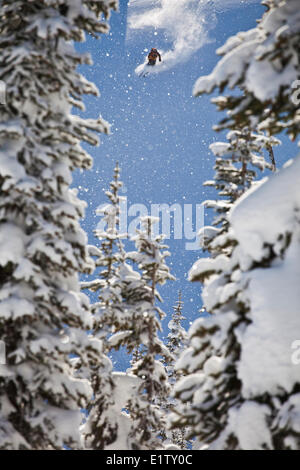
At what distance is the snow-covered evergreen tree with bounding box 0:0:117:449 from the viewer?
7.07m

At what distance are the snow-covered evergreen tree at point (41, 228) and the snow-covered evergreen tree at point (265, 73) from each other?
12.6 ft

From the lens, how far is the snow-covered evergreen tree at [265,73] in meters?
5.27

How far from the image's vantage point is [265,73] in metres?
5.35

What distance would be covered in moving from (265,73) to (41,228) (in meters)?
5.05

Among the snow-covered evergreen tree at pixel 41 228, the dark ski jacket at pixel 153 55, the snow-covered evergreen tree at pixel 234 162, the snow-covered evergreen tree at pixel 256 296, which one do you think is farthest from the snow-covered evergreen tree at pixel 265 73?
the dark ski jacket at pixel 153 55

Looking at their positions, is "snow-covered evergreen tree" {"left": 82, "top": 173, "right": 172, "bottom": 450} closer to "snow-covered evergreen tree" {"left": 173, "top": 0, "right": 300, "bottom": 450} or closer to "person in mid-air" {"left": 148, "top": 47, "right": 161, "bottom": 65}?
"snow-covered evergreen tree" {"left": 173, "top": 0, "right": 300, "bottom": 450}

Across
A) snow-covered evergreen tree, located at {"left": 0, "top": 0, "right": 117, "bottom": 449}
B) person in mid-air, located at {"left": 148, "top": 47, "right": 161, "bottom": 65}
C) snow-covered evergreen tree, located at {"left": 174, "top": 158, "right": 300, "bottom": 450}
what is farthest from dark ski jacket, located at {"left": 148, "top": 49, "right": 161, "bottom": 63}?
snow-covered evergreen tree, located at {"left": 174, "top": 158, "right": 300, "bottom": 450}

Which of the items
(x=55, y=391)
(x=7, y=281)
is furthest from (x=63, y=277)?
(x=55, y=391)

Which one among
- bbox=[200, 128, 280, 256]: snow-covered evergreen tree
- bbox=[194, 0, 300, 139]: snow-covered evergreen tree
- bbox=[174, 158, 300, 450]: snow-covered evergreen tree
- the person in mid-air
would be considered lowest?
bbox=[174, 158, 300, 450]: snow-covered evergreen tree

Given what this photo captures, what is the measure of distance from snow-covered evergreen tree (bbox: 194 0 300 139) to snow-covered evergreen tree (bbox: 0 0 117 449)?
12.6 feet

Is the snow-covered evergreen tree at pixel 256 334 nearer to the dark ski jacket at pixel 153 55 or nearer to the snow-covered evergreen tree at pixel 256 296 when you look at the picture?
the snow-covered evergreen tree at pixel 256 296

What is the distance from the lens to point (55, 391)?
23.6 ft

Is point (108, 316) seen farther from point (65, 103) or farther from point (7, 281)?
point (65, 103)
